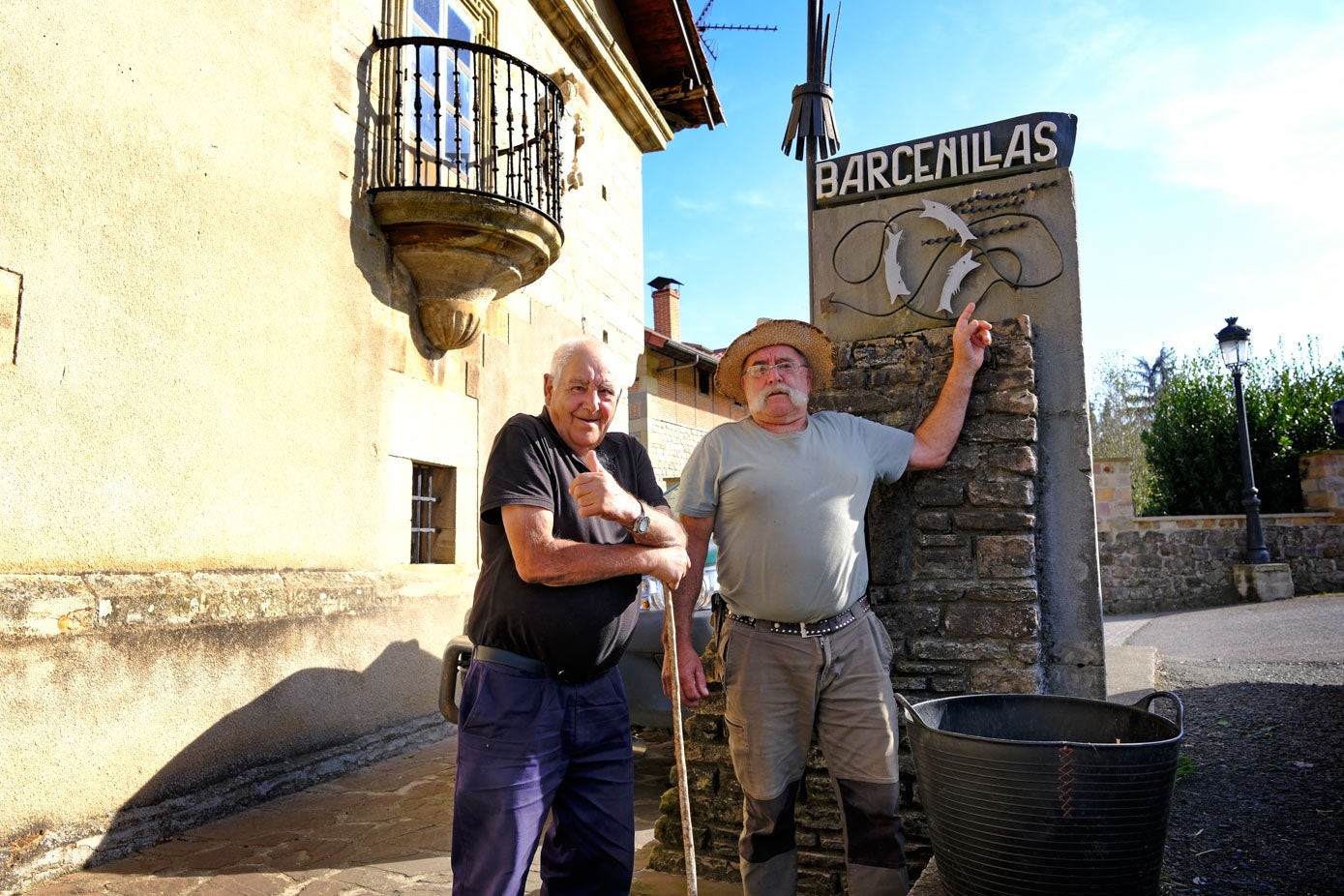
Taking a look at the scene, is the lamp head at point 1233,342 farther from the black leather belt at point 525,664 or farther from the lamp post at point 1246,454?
the black leather belt at point 525,664

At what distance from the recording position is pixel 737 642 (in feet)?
9.53

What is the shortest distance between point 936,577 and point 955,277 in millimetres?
1269

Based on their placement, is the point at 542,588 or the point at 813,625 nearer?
the point at 542,588

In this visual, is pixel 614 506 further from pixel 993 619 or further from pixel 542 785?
pixel 993 619

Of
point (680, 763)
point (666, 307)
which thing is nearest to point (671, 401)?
point (666, 307)

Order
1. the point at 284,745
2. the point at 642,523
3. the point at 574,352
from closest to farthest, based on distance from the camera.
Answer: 1. the point at 642,523
2. the point at 574,352
3. the point at 284,745

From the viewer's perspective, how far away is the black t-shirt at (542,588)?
2242 millimetres

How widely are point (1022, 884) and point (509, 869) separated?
1252 millimetres

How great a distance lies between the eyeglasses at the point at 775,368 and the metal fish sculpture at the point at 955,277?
94cm

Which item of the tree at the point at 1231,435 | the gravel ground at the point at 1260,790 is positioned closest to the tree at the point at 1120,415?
the tree at the point at 1231,435

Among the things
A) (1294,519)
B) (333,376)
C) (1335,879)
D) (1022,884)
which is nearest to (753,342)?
(1022,884)

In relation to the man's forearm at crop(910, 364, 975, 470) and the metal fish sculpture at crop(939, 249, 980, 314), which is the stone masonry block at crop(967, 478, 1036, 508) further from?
the metal fish sculpture at crop(939, 249, 980, 314)

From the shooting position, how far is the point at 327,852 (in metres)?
4.04

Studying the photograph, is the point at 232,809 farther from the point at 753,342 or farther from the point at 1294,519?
the point at 1294,519
